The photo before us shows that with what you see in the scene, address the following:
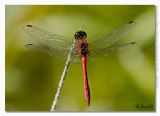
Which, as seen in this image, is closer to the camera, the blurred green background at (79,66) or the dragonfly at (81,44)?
the dragonfly at (81,44)

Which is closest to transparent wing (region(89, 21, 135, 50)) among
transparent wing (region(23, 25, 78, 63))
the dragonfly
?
the dragonfly

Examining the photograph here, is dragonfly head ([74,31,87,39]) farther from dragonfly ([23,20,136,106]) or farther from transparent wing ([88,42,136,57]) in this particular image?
transparent wing ([88,42,136,57])

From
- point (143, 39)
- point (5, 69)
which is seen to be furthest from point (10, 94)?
point (143, 39)

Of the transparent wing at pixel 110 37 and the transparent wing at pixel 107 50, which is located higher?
the transparent wing at pixel 110 37

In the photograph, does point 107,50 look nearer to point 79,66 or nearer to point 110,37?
point 110,37

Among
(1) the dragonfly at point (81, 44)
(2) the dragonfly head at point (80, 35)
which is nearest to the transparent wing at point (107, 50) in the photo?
(1) the dragonfly at point (81, 44)

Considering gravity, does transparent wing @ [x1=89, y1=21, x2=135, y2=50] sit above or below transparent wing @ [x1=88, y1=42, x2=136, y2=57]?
above

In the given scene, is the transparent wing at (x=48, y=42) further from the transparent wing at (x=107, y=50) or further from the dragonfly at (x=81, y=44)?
the transparent wing at (x=107, y=50)

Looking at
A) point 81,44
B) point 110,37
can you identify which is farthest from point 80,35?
point 110,37
